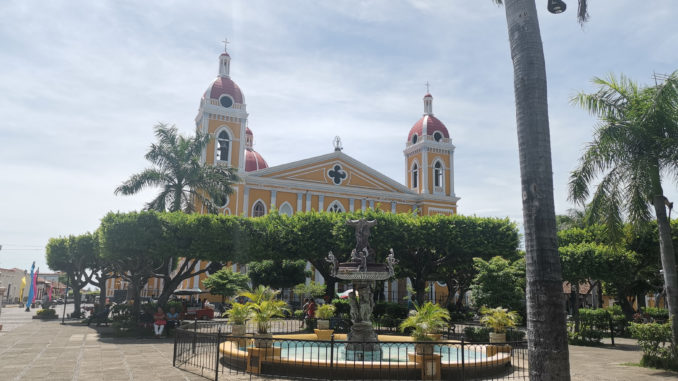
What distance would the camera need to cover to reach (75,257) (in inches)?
1150

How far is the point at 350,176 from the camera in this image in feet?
146

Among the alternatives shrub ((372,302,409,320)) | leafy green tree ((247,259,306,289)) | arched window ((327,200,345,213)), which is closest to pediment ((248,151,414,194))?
arched window ((327,200,345,213))

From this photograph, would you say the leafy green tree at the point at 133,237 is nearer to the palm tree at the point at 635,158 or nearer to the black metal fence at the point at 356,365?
the black metal fence at the point at 356,365

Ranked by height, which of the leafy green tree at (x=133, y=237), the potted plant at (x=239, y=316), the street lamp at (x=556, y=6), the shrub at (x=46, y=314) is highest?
the street lamp at (x=556, y=6)

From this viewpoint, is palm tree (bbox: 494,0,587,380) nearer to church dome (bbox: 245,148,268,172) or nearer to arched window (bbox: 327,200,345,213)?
arched window (bbox: 327,200,345,213)

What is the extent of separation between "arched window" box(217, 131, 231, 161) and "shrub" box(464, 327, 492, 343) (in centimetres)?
2832

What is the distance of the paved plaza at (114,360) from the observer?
10.6 m

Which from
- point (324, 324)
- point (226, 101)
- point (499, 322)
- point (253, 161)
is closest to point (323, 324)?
point (324, 324)

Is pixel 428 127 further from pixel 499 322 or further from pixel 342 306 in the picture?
pixel 499 322

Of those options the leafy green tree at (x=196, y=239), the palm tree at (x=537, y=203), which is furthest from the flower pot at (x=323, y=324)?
the palm tree at (x=537, y=203)

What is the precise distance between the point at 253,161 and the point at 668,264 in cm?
4205

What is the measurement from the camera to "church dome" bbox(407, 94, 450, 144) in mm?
48688

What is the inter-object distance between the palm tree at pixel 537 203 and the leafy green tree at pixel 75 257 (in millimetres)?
27187

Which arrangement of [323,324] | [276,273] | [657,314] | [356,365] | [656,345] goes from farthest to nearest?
1. [276,273]
2. [657,314]
3. [323,324]
4. [656,345]
5. [356,365]
